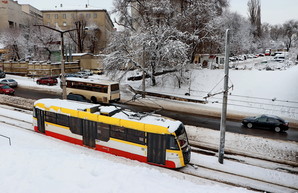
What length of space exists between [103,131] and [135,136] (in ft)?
7.16

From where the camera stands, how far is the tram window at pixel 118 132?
509 inches

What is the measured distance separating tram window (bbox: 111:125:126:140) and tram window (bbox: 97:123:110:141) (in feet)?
1.17

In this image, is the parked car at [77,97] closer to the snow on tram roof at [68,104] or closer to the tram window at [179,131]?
the snow on tram roof at [68,104]

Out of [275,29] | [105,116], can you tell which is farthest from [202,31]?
[275,29]

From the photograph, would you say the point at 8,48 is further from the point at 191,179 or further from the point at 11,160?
the point at 191,179

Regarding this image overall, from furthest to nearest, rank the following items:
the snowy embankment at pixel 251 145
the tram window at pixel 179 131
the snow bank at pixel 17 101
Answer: the snow bank at pixel 17 101 → the snowy embankment at pixel 251 145 → the tram window at pixel 179 131

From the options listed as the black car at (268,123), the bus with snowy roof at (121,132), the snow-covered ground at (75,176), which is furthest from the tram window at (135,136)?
the black car at (268,123)

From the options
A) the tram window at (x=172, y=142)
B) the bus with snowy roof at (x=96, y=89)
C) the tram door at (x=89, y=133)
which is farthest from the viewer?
the bus with snowy roof at (x=96, y=89)

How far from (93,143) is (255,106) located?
2064cm

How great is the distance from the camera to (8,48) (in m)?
62.2

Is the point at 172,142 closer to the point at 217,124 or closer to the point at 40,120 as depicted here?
the point at 40,120

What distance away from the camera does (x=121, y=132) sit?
1299 centimetres

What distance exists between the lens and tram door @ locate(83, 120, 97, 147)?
14073 mm

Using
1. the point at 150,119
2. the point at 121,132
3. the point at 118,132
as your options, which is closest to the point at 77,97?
the point at 118,132
